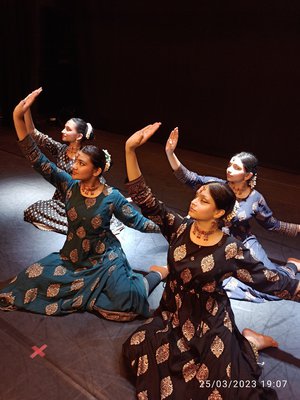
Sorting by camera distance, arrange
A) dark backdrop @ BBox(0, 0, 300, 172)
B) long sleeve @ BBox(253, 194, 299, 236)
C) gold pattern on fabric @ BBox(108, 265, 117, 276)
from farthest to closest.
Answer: dark backdrop @ BBox(0, 0, 300, 172)
long sleeve @ BBox(253, 194, 299, 236)
gold pattern on fabric @ BBox(108, 265, 117, 276)

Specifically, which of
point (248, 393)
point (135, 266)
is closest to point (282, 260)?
point (135, 266)

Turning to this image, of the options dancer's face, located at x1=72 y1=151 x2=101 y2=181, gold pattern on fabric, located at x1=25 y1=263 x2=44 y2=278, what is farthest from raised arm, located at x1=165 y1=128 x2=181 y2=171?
gold pattern on fabric, located at x1=25 y1=263 x2=44 y2=278

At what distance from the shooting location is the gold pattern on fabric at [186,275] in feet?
6.09

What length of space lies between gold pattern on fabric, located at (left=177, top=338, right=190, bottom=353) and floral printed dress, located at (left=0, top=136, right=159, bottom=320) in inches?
20.7

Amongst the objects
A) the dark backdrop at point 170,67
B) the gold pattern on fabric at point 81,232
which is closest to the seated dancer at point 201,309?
the gold pattern on fabric at point 81,232

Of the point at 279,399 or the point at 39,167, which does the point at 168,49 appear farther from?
the point at 279,399

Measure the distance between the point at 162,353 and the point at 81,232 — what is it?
0.93 m

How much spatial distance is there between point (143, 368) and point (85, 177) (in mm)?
1151

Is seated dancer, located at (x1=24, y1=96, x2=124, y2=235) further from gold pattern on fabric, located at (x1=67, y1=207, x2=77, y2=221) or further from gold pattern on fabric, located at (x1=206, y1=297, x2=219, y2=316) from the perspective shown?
gold pattern on fabric, located at (x1=206, y1=297, x2=219, y2=316)

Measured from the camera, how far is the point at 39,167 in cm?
244

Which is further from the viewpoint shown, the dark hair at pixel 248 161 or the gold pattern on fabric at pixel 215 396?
the dark hair at pixel 248 161

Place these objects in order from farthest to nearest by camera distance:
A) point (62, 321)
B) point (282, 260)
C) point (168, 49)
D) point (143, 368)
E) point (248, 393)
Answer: point (168, 49) < point (282, 260) < point (62, 321) < point (143, 368) < point (248, 393)

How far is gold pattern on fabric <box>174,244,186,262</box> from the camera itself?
1880mm

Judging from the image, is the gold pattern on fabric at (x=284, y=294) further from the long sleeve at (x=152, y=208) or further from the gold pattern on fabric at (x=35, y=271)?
the gold pattern on fabric at (x=35, y=271)
